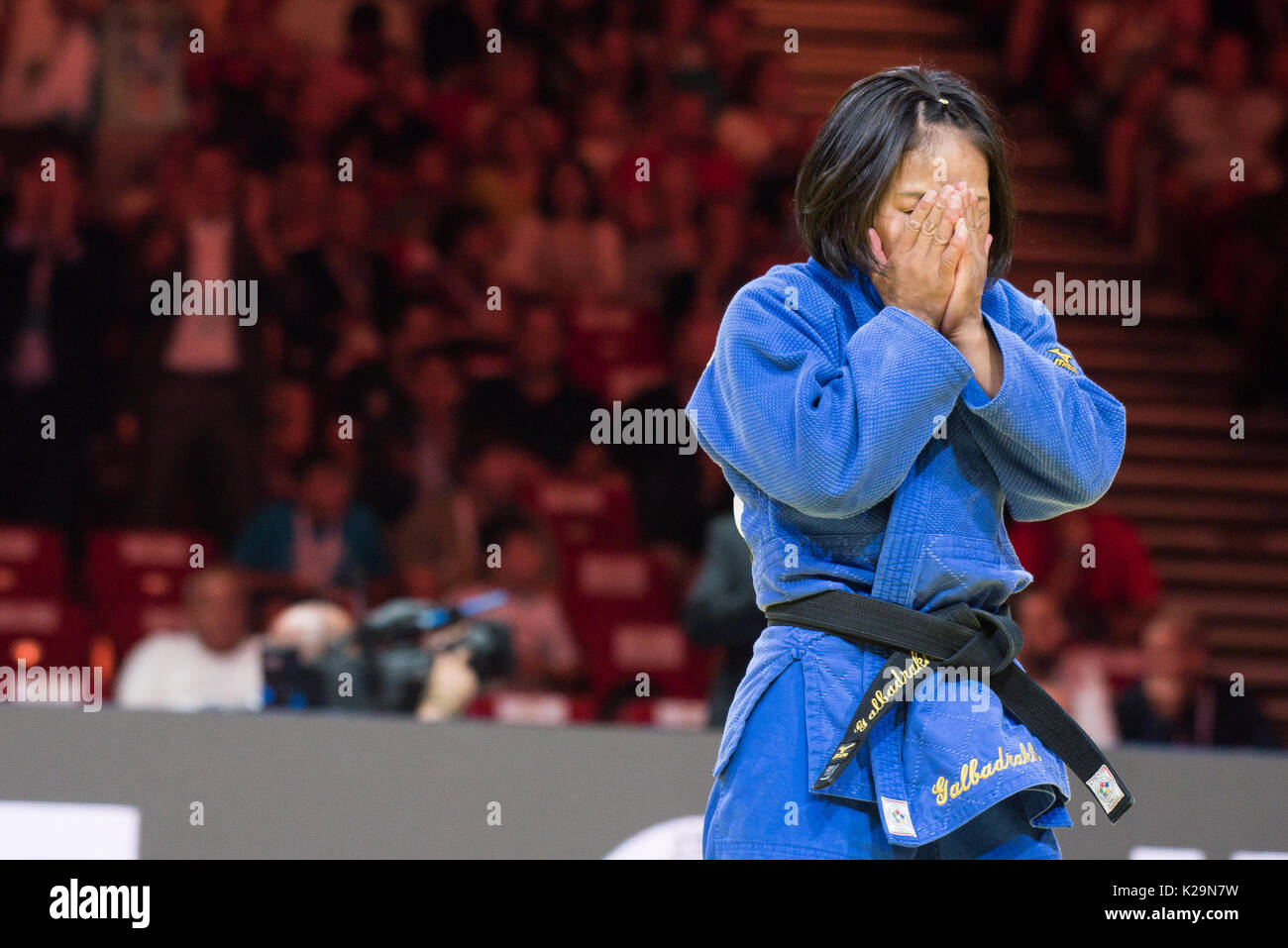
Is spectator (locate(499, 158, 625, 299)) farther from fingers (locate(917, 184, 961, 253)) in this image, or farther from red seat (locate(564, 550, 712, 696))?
fingers (locate(917, 184, 961, 253))

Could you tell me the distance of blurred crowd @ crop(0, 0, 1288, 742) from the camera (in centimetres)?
529

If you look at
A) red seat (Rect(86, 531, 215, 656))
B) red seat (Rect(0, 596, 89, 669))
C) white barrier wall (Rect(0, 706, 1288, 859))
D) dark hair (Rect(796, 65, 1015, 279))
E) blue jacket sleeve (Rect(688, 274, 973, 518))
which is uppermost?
dark hair (Rect(796, 65, 1015, 279))

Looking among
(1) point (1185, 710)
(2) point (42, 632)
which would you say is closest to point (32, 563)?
(2) point (42, 632)

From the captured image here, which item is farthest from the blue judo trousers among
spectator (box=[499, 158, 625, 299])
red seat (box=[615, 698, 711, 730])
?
spectator (box=[499, 158, 625, 299])

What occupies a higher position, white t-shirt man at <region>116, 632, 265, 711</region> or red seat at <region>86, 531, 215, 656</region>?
red seat at <region>86, 531, 215, 656</region>

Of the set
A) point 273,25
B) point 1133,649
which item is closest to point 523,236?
point 273,25

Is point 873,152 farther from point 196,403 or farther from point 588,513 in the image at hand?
point 196,403

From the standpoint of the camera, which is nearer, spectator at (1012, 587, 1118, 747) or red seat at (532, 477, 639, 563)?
spectator at (1012, 587, 1118, 747)

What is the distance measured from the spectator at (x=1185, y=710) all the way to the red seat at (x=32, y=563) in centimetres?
343

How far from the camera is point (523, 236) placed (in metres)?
6.18

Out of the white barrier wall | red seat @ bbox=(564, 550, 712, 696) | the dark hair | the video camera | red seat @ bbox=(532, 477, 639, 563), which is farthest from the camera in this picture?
red seat @ bbox=(532, 477, 639, 563)

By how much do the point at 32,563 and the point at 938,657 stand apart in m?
4.46

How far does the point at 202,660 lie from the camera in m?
4.80

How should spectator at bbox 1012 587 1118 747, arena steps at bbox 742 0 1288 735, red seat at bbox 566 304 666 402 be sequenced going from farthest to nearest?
arena steps at bbox 742 0 1288 735, red seat at bbox 566 304 666 402, spectator at bbox 1012 587 1118 747
